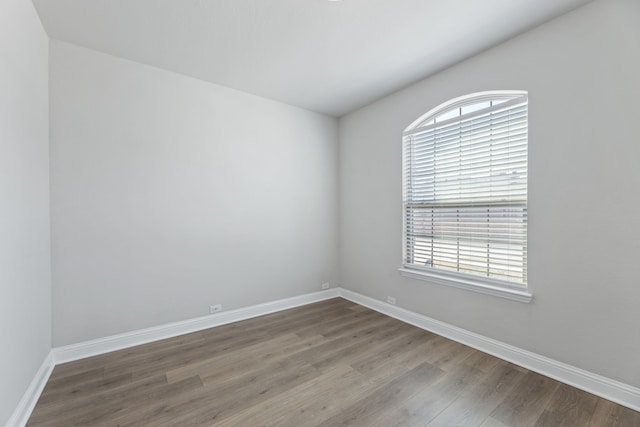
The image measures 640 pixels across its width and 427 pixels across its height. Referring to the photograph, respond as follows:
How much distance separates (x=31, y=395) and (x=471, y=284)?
3556 mm

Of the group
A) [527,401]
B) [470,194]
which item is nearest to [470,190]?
[470,194]

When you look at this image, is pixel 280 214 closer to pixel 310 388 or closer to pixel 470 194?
pixel 310 388

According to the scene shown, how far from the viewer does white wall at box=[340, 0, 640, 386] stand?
1843 millimetres

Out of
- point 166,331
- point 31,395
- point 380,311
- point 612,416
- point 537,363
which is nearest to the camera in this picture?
point 612,416

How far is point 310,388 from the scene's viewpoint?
80.3 inches

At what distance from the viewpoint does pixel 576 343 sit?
2.04 meters

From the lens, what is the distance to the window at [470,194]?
7.89 ft

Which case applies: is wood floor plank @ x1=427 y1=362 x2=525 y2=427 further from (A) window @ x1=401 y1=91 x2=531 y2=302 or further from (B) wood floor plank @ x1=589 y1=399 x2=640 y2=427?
(A) window @ x1=401 y1=91 x2=531 y2=302

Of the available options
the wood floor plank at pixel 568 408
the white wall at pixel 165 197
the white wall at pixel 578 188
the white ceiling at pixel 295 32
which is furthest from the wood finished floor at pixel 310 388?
the white ceiling at pixel 295 32

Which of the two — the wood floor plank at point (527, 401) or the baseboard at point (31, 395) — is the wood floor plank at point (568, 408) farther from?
the baseboard at point (31, 395)

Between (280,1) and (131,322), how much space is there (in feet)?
10.3

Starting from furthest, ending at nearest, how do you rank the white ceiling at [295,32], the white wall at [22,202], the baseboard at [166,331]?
the baseboard at [166,331]
the white ceiling at [295,32]
the white wall at [22,202]

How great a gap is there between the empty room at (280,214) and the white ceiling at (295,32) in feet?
0.07

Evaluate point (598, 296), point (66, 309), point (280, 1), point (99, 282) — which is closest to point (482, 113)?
point (598, 296)
